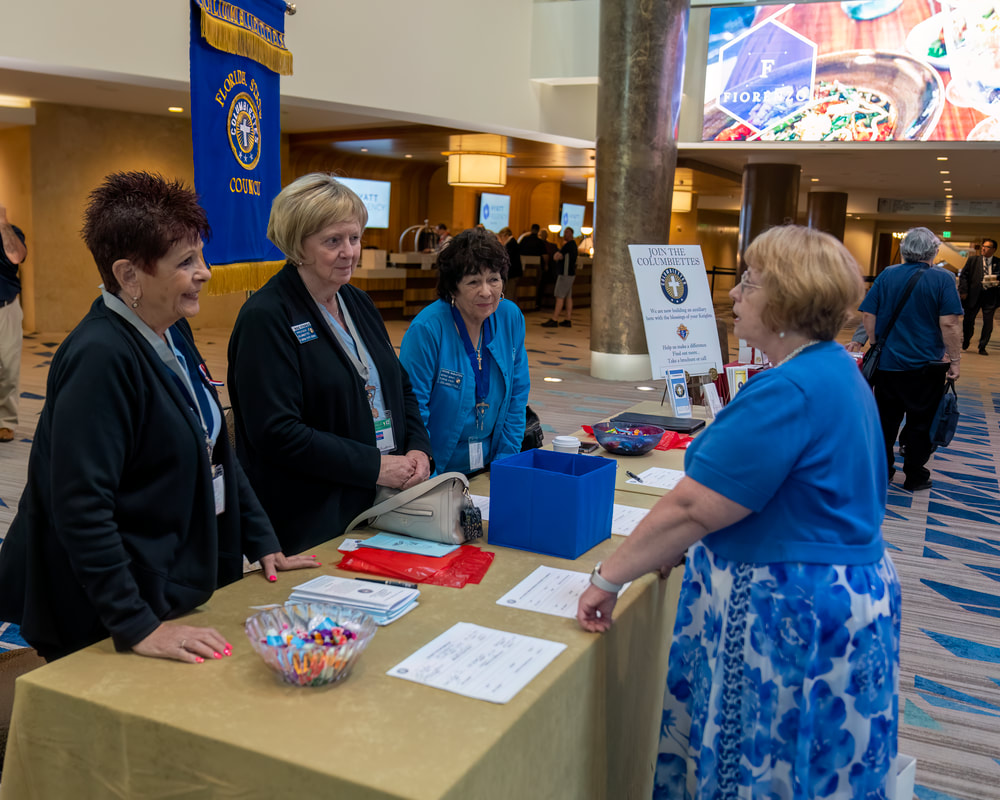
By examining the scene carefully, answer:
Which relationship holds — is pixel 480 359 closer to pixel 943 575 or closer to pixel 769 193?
pixel 943 575

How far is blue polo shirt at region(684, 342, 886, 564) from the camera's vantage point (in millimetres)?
1547

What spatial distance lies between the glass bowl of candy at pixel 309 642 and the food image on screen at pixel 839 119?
10.1 metres

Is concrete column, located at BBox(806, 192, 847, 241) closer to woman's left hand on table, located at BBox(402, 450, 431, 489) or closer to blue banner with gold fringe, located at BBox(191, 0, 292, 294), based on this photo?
blue banner with gold fringe, located at BBox(191, 0, 292, 294)

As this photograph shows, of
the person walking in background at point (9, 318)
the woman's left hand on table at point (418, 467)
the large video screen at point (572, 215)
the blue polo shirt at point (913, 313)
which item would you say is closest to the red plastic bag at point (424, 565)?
the woman's left hand on table at point (418, 467)

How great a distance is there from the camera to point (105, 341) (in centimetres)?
159

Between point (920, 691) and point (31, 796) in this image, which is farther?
point (920, 691)

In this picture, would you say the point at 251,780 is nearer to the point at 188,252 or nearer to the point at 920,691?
the point at 188,252

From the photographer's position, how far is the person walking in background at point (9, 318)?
6.09 meters

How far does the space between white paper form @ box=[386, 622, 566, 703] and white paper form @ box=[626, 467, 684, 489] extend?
122 centimetres

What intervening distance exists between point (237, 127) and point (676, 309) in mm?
2230

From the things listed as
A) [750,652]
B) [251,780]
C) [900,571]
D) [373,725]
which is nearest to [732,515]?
[750,652]

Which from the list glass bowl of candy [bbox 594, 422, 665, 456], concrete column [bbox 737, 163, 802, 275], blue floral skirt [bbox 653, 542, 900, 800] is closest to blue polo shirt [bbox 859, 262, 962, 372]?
glass bowl of candy [bbox 594, 422, 665, 456]

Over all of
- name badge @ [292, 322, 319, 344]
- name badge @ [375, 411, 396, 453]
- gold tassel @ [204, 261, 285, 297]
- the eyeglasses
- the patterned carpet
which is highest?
the eyeglasses

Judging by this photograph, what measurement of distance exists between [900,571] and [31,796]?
13.5ft
